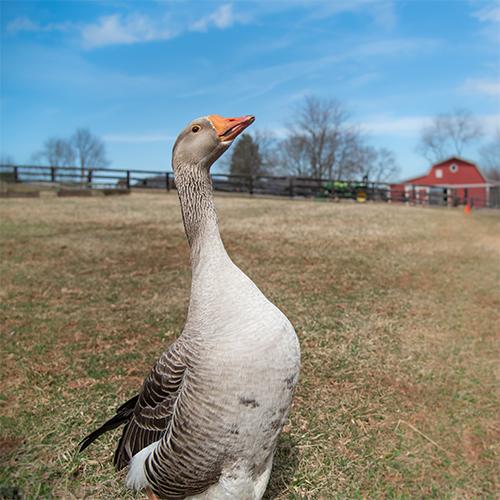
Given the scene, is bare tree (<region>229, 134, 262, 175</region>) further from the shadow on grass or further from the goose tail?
the goose tail

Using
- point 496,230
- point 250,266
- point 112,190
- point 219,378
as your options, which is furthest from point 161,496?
point 112,190

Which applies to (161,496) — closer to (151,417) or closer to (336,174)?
(151,417)

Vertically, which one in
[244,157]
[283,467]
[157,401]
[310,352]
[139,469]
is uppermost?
[244,157]

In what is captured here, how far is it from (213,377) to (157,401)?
468 millimetres

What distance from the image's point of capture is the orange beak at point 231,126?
6.88 feet

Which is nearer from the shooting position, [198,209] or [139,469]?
[198,209]

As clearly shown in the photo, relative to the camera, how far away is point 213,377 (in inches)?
74.8

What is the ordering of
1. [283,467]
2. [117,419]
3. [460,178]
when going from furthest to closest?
[460,178], [283,467], [117,419]

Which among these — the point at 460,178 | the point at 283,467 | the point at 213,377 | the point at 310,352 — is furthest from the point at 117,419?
the point at 460,178

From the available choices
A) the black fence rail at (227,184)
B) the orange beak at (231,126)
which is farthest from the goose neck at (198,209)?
the black fence rail at (227,184)

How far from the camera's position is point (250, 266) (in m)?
8.30

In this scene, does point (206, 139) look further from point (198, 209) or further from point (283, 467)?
point (283, 467)

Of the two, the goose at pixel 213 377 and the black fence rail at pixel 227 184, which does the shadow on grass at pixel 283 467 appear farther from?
the black fence rail at pixel 227 184

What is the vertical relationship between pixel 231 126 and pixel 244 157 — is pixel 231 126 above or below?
below
